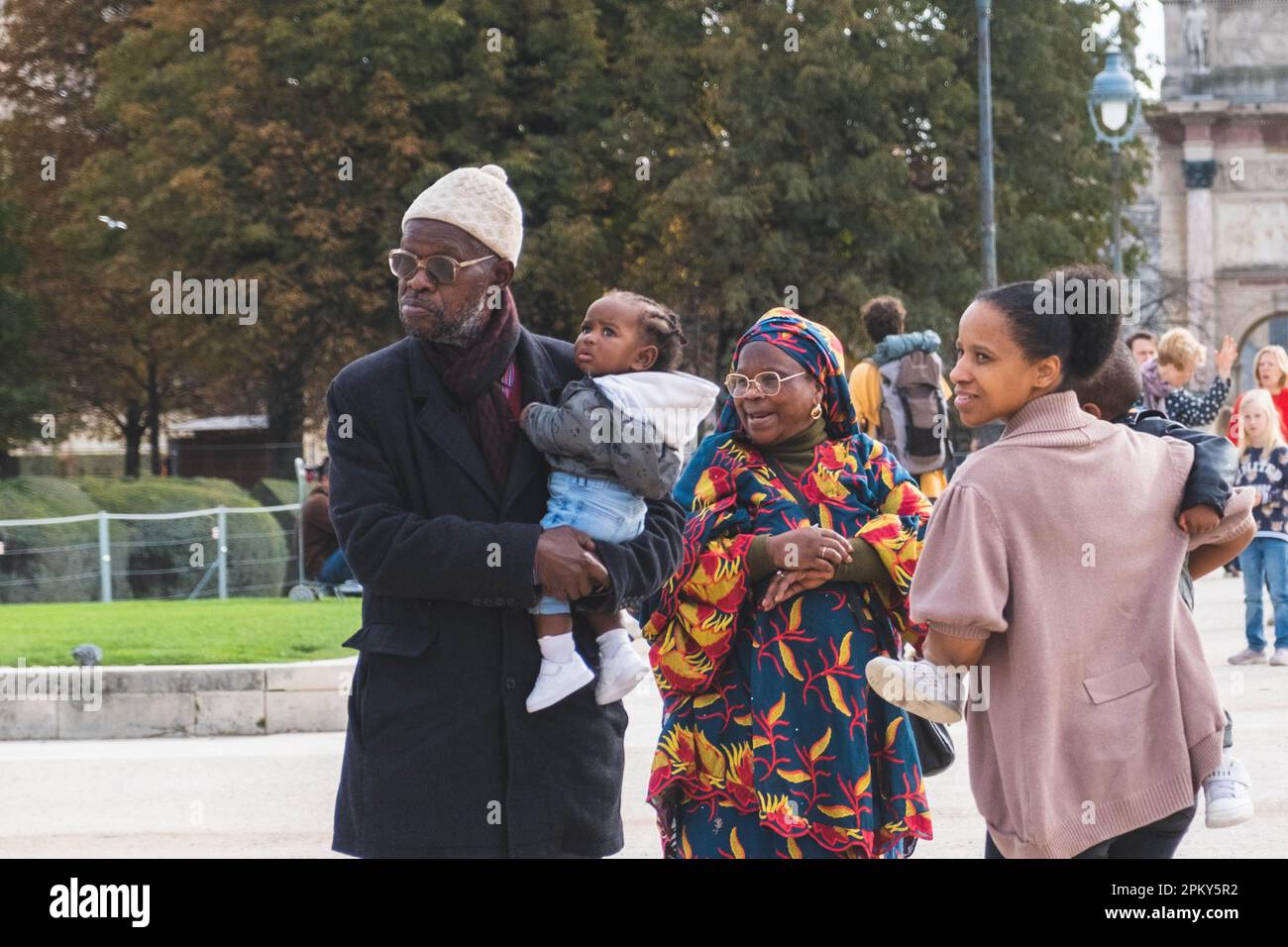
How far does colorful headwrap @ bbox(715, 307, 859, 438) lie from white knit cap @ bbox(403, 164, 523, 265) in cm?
87

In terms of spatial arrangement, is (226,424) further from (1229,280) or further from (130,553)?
(130,553)

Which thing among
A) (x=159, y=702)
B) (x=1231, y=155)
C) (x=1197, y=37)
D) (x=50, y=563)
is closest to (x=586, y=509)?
(x=159, y=702)

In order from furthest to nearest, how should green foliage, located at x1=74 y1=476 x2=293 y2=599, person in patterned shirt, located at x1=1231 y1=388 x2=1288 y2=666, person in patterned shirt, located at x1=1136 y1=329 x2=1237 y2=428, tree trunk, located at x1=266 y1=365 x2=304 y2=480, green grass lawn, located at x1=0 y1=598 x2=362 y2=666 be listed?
tree trunk, located at x1=266 y1=365 x2=304 y2=480
green foliage, located at x1=74 y1=476 x2=293 y2=599
person in patterned shirt, located at x1=1231 y1=388 x2=1288 y2=666
green grass lawn, located at x1=0 y1=598 x2=362 y2=666
person in patterned shirt, located at x1=1136 y1=329 x2=1237 y2=428

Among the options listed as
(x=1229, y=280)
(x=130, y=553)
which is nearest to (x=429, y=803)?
(x=130, y=553)

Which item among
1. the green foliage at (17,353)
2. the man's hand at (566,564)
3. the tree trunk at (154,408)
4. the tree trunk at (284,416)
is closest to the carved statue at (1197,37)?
the tree trunk at (284,416)

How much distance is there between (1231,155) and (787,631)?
50086mm

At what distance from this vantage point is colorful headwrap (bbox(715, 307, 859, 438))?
195 inches

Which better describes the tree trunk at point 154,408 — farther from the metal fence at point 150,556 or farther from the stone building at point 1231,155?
the stone building at point 1231,155

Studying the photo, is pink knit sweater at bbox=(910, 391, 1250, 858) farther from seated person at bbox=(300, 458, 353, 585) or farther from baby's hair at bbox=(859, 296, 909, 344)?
seated person at bbox=(300, 458, 353, 585)

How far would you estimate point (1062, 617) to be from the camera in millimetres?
3893

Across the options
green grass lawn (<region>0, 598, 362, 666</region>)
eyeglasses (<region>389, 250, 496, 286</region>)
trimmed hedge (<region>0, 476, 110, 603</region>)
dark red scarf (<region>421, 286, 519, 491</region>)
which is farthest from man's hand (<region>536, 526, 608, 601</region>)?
trimmed hedge (<region>0, 476, 110, 603</region>)

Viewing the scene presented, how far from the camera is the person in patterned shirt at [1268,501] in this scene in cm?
1223

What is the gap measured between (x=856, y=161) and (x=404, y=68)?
7712 mm

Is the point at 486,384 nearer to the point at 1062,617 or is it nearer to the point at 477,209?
the point at 477,209
